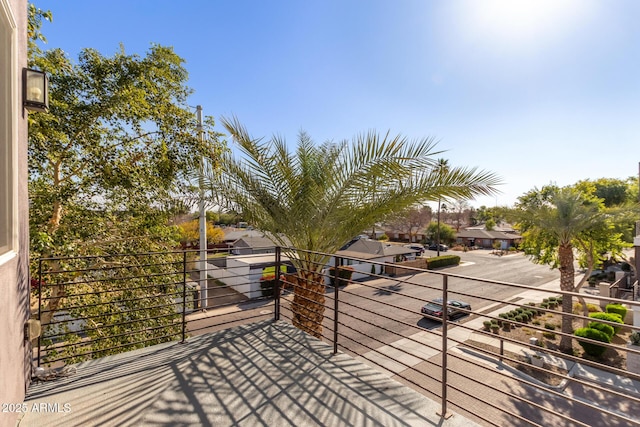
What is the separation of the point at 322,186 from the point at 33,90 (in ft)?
11.3

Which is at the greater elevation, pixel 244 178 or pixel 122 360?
pixel 244 178

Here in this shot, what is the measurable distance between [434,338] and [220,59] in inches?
505

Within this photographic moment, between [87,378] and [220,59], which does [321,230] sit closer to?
[87,378]

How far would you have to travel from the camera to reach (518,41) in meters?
6.46

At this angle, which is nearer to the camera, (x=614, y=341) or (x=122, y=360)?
(x=122, y=360)

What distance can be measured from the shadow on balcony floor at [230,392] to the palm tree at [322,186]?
1.27 meters

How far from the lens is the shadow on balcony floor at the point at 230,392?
2.29 meters

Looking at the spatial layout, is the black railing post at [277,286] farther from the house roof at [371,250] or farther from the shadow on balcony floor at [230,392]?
the house roof at [371,250]

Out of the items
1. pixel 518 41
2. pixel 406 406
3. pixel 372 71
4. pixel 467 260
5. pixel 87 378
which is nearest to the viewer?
pixel 406 406

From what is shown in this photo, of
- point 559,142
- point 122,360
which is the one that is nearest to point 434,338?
point 559,142

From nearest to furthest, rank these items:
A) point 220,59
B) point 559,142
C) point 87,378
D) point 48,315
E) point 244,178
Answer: point 87,378 → point 244,178 → point 48,315 → point 220,59 → point 559,142

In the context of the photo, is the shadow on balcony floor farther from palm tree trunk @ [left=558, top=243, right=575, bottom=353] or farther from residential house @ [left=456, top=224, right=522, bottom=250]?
residential house @ [left=456, top=224, right=522, bottom=250]

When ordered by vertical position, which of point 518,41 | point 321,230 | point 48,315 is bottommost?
point 48,315

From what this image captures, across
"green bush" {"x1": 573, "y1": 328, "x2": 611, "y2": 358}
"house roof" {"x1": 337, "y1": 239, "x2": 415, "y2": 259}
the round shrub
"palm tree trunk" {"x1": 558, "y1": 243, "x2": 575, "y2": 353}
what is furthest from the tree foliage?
the round shrub
